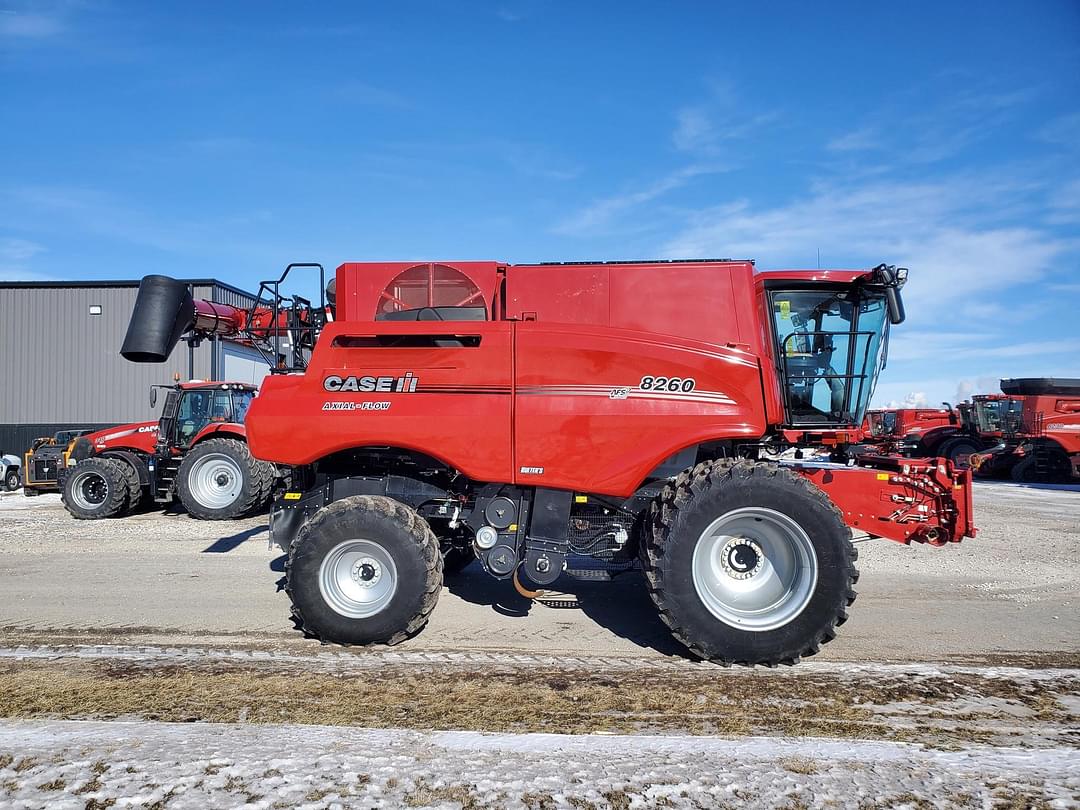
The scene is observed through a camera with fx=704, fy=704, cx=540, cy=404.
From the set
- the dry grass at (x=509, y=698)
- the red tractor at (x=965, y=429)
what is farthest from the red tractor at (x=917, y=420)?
the dry grass at (x=509, y=698)

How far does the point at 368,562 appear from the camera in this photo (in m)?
4.82

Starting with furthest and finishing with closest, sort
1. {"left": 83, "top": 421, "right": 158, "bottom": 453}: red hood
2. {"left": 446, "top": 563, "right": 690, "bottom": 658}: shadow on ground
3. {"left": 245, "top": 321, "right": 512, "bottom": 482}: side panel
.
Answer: {"left": 83, "top": 421, "right": 158, "bottom": 453}: red hood < {"left": 446, "top": 563, "right": 690, "bottom": 658}: shadow on ground < {"left": 245, "top": 321, "right": 512, "bottom": 482}: side panel

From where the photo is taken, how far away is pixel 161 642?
193 inches

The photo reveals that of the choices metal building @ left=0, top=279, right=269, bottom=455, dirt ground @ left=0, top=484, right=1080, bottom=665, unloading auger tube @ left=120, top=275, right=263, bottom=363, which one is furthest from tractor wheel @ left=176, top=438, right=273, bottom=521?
metal building @ left=0, top=279, right=269, bottom=455

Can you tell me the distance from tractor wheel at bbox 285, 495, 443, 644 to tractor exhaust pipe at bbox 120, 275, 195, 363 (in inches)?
120

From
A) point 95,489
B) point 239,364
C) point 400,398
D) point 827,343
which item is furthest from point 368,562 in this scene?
point 239,364

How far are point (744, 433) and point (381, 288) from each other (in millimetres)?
2909

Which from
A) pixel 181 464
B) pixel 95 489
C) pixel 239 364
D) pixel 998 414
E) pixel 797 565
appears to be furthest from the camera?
pixel 239 364

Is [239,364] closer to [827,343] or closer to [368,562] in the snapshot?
[368,562]

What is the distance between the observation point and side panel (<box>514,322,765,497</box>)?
4.70 meters

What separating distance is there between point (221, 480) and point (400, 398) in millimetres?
7855

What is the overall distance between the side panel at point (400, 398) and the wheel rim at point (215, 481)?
22.8ft

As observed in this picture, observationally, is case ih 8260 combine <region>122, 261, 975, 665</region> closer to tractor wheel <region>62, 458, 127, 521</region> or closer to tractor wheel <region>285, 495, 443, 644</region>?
tractor wheel <region>285, 495, 443, 644</region>

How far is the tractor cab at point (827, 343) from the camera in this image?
5148 mm
